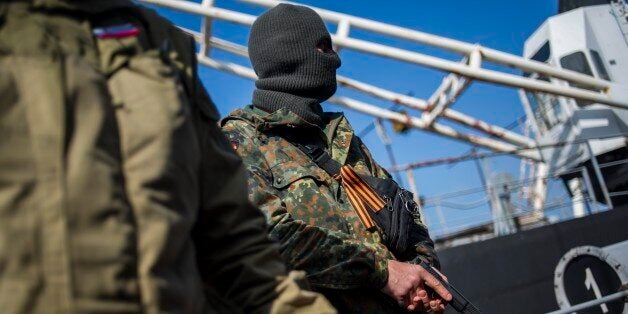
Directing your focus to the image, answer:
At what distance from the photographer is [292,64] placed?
2127 mm

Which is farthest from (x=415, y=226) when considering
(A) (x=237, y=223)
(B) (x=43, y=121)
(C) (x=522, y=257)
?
(C) (x=522, y=257)

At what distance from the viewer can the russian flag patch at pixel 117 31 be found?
2.80 feet

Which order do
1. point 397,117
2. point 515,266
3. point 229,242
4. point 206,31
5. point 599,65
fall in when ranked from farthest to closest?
1. point 397,117
2. point 599,65
3. point 206,31
4. point 515,266
5. point 229,242

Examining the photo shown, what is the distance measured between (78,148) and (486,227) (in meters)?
10.3

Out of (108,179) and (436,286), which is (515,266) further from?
(108,179)

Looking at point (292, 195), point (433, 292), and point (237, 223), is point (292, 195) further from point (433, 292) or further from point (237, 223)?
point (237, 223)

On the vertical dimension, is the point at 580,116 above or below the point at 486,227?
above

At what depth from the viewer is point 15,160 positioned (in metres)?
0.70

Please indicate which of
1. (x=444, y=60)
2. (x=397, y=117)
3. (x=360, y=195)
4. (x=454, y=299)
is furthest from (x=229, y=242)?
(x=397, y=117)

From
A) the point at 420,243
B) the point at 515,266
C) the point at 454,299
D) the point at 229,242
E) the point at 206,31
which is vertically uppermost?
the point at 206,31

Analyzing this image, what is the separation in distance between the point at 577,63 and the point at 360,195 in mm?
9014

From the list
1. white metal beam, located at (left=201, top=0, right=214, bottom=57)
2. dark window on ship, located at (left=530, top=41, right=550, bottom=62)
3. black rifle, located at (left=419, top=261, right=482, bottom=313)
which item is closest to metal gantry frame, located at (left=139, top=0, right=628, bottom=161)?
white metal beam, located at (left=201, top=0, right=214, bottom=57)

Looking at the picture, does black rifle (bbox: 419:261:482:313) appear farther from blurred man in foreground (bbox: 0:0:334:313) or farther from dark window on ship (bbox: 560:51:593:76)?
dark window on ship (bbox: 560:51:593:76)

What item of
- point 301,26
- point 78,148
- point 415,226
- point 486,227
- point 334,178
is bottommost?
point 486,227
